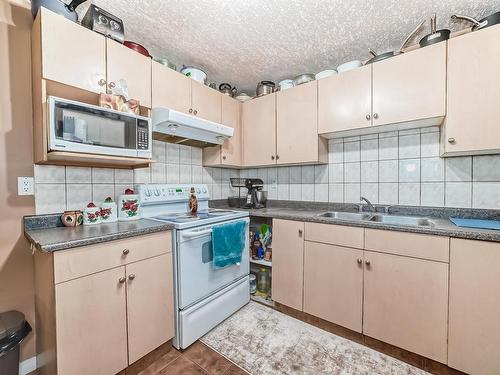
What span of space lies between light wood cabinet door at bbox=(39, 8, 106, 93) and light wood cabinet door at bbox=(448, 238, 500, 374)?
2.38m

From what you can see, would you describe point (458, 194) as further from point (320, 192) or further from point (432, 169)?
point (320, 192)

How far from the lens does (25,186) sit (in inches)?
54.1

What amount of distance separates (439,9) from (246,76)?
161 centimetres

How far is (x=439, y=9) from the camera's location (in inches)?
58.4

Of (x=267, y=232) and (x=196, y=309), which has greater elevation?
(x=267, y=232)

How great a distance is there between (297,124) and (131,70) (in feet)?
4.78

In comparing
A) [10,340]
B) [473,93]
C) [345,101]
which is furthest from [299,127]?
[10,340]

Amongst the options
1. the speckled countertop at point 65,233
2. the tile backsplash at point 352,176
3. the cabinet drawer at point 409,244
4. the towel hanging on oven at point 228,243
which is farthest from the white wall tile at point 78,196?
the cabinet drawer at point 409,244

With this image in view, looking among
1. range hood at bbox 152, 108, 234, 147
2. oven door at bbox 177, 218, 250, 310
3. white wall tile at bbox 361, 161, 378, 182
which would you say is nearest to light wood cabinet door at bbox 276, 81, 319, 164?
white wall tile at bbox 361, 161, 378, 182

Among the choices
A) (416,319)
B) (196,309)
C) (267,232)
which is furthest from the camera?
(267,232)

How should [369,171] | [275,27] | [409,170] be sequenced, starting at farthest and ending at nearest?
[369,171]
[409,170]
[275,27]

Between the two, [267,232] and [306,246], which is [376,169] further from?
[267,232]

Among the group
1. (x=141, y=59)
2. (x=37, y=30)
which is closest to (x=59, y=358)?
(x=37, y=30)

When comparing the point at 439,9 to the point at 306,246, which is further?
the point at 306,246
